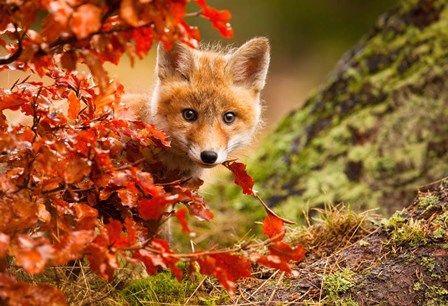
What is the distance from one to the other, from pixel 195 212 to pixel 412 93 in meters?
2.81

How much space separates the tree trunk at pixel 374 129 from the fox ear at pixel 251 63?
3.26 ft

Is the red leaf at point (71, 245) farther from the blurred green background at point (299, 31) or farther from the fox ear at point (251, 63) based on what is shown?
the blurred green background at point (299, 31)

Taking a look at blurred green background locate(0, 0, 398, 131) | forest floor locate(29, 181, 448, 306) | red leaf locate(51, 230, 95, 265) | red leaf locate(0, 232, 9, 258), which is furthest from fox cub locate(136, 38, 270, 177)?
blurred green background locate(0, 0, 398, 131)

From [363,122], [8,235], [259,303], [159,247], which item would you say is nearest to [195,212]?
[159,247]

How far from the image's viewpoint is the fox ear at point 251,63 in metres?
3.04

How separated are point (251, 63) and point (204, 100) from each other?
0.39m

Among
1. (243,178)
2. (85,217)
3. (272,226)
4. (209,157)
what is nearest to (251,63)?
(209,157)

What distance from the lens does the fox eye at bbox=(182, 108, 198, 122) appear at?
2873 mm

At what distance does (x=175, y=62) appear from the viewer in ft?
9.93

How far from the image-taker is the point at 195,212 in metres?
1.95

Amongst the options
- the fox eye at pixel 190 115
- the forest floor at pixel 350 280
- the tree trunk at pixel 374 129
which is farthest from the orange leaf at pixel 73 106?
the tree trunk at pixel 374 129

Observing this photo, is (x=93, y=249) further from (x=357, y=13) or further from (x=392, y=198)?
(x=357, y=13)

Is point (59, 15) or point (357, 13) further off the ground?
point (59, 15)

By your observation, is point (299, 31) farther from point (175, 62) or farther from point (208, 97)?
point (208, 97)
